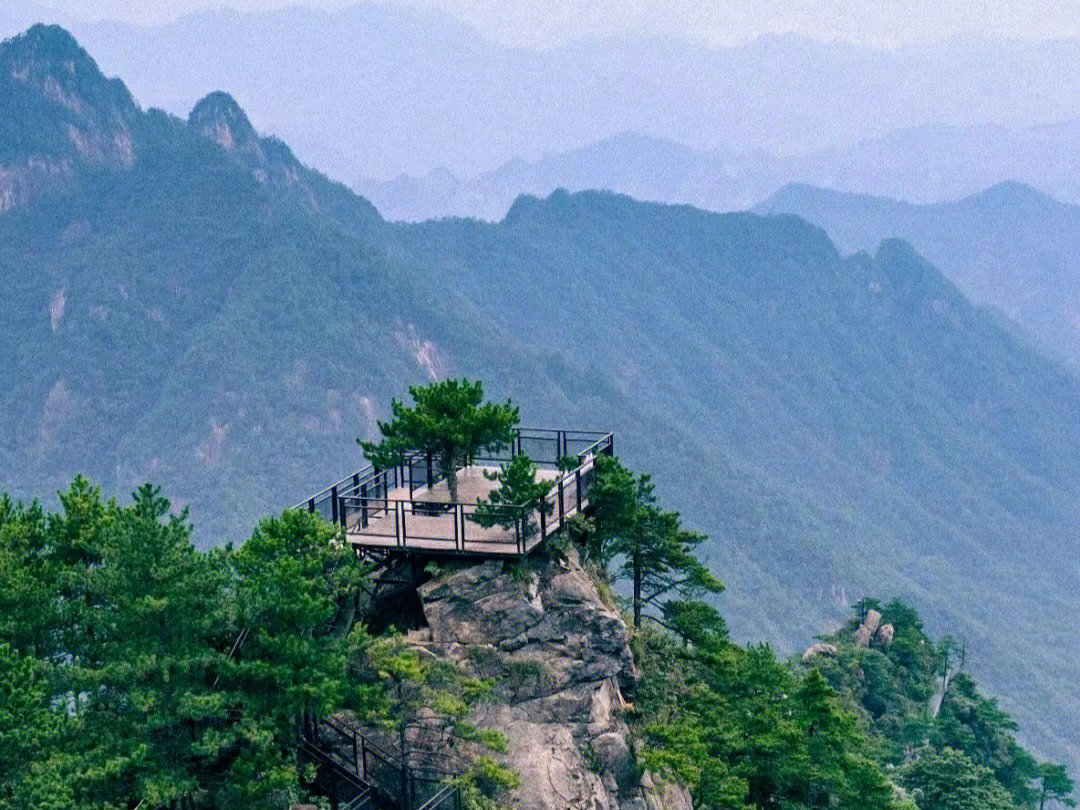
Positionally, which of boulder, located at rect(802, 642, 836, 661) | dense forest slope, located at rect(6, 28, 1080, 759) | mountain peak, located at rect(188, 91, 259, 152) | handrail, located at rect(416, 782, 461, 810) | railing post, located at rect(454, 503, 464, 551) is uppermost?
mountain peak, located at rect(188, 91, 259, 152)

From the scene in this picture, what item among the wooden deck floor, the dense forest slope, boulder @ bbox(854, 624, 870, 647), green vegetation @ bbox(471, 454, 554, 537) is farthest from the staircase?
the dense forest slope

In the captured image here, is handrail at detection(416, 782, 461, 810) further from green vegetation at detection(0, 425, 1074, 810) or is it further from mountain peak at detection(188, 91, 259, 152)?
mountain peak at detection(188, 91, 259, 152)

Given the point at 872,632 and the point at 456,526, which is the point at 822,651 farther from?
the point at 456,526

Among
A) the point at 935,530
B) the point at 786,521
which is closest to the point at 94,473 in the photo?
the point at 786,521

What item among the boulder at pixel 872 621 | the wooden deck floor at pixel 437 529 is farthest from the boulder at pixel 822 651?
the wooden deck floor at pixel 437 529

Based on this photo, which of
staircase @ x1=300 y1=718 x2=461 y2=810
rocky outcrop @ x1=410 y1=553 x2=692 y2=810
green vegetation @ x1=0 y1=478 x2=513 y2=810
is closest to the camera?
green vegetation @ x1=0 y1=478 x2=513 y2=810

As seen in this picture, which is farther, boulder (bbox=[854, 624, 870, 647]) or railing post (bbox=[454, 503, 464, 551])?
boulder (bbox=[854, 624, 870, 647])

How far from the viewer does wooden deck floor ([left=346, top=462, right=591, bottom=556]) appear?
76.8 feet

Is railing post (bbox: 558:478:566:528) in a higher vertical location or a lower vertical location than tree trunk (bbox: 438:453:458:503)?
lower

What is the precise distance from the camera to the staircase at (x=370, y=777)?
21422 millimetres

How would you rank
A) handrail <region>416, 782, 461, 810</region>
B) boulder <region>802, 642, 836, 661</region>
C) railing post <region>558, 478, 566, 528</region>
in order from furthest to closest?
boulder <region>802, 642, 836, 661</region> < railing post <region>558, 478, 566, 528</region> < handrail <region>416, 782, 461, 810</region>

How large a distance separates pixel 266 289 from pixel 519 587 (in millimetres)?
129845

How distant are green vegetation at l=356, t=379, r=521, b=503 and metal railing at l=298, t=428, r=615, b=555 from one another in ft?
1.99

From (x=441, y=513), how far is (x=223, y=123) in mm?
162735
